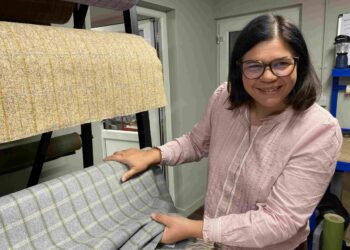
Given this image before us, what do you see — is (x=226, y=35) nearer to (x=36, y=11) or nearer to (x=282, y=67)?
(x=282, y=67)

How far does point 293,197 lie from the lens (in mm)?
665

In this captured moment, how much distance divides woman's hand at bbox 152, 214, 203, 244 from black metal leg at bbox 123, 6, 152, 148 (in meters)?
0.26

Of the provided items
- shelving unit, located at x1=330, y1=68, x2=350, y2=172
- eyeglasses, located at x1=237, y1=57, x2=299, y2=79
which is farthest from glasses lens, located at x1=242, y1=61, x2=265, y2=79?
shelving unit, located at x1=330, y1=68, x2=350, y2=172

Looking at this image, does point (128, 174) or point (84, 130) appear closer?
point (128, 174)

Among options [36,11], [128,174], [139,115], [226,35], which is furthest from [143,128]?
[226,35]

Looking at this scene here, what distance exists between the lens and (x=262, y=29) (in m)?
0.68

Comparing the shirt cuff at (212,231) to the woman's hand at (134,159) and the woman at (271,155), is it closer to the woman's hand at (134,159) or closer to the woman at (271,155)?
the woman at (271,155)

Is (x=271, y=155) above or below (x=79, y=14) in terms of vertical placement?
below

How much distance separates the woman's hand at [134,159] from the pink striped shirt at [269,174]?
8 centimetres

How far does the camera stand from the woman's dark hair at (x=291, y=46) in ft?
2.19

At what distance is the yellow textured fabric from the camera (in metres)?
0.43

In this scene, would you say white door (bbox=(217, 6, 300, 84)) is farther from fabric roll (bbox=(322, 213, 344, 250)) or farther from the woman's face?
the woman's face

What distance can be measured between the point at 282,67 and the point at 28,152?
0.74 meters

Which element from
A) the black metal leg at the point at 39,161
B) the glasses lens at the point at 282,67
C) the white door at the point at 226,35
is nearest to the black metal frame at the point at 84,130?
the black metal leg at the point at 39,161
